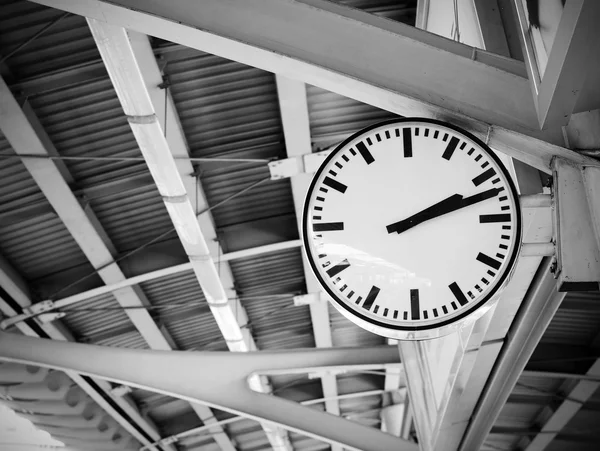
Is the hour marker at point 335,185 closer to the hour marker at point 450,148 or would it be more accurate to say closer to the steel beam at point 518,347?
the hour marker at point 450,148

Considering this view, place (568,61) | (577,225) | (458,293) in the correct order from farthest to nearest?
(458,293)
(577,225)
(568,61)

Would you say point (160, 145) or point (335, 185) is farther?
point (160, 145)

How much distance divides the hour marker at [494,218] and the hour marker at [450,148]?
0.36 m

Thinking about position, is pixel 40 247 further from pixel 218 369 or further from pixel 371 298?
pixel 371 298

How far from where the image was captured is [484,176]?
3689 mm

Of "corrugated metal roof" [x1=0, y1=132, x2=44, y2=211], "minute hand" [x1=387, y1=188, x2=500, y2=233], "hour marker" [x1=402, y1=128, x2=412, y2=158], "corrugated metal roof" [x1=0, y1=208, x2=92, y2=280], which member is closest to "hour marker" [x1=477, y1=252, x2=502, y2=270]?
"minute hand" [x1=387, y1=188, x2=500, y2=233]

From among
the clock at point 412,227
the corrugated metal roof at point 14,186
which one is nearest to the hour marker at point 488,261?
the clock at point 412,227

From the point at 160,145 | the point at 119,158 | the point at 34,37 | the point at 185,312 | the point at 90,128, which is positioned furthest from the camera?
the point at 185,312

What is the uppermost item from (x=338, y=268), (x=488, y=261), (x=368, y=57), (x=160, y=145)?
(x=160, y=145)

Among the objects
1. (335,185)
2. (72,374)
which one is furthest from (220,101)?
(72,374)

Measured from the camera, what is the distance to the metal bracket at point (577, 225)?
10.9ft

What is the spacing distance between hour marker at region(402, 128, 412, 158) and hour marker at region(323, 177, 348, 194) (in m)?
0.37

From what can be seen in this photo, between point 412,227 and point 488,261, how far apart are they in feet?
1.37

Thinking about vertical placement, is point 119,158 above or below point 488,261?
above
